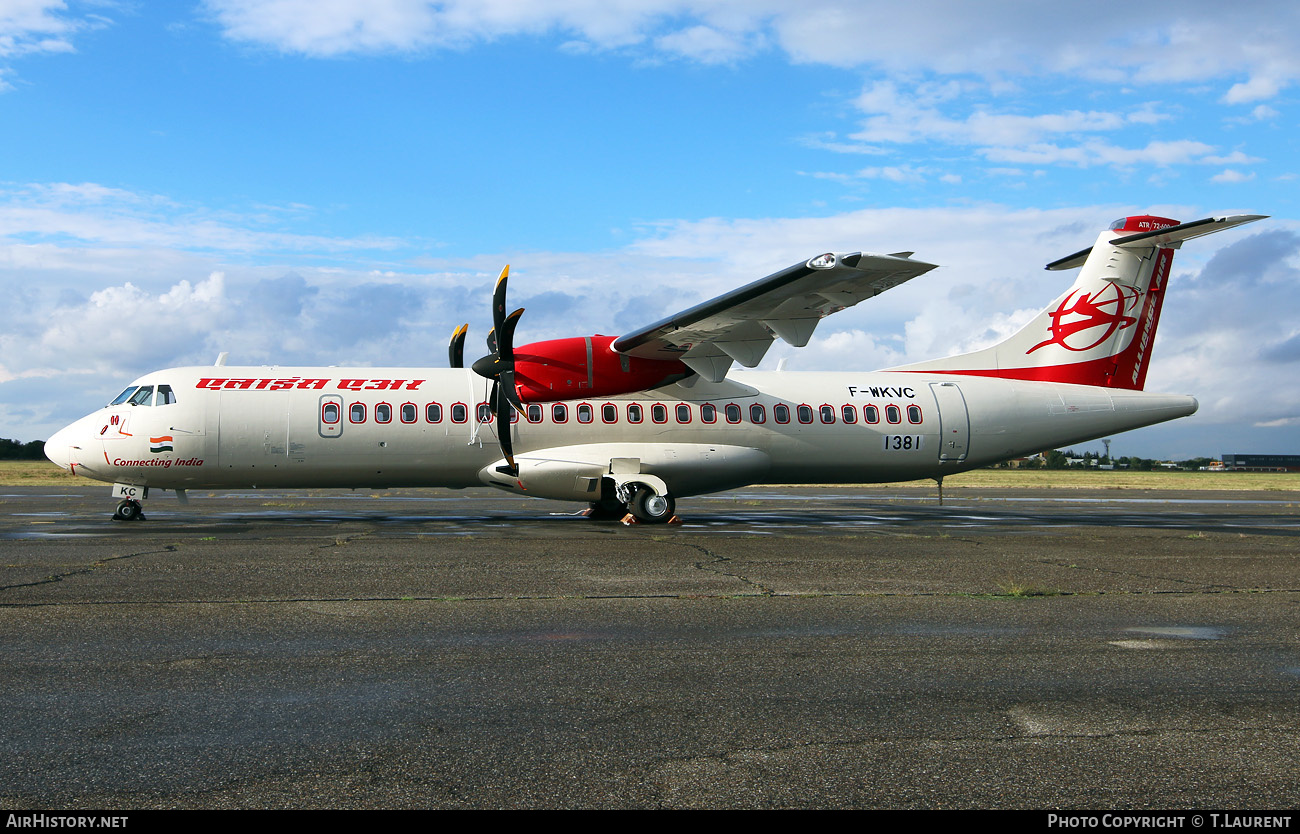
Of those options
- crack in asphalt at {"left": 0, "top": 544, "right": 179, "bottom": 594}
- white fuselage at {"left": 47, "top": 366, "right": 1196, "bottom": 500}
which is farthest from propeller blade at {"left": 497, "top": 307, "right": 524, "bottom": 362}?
crack in asphalt at {"left": 0, "top": 544, "right": 179, "bottom": 594}

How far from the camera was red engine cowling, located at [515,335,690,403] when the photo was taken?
19.0 m

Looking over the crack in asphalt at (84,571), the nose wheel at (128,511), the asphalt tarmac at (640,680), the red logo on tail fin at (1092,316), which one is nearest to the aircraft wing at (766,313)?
the asphalt tarmac at (640,680)

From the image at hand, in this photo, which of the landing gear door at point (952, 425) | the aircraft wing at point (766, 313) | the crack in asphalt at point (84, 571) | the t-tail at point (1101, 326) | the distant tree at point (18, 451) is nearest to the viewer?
the crack in asphalt at point (84, 571)

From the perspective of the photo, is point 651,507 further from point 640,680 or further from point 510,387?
Answer: point 640,680

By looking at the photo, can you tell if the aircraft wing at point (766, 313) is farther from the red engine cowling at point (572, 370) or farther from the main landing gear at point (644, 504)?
the main landing gear at point (644, 504)

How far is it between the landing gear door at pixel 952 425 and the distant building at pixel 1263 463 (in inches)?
5893

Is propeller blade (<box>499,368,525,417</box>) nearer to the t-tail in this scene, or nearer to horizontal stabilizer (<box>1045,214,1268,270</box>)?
the t-tail

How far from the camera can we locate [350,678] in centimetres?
613

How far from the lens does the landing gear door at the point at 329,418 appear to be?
64.0 ft

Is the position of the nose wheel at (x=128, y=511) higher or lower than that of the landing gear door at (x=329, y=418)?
lower

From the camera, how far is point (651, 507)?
2017cm

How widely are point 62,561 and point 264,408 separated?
8033 mm

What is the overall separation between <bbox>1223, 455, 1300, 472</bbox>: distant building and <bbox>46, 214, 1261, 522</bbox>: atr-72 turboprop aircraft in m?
148

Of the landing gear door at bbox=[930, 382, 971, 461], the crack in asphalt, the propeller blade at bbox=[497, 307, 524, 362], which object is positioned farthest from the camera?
the landing gear door at bbox=[930, 382, 971, 461]
